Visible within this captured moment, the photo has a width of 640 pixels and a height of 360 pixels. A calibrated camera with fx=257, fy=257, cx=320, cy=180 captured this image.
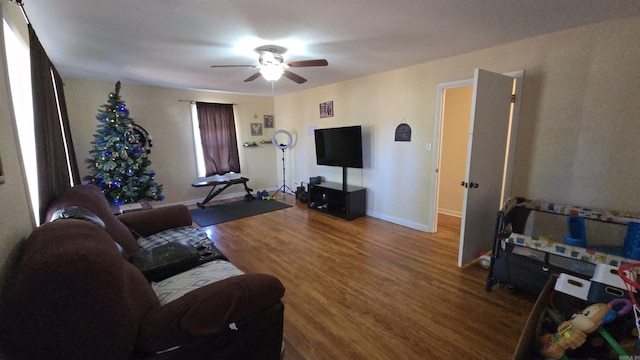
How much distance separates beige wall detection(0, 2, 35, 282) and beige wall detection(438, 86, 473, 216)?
14.5 ft

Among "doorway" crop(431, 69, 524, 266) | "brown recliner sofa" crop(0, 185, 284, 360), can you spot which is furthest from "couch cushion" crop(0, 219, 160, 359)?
"doorway" crop(431, 69, 524, 266)

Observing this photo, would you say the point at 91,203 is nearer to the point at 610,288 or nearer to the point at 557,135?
the point at 610,288

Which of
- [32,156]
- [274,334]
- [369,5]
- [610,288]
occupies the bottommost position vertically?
[274,334]

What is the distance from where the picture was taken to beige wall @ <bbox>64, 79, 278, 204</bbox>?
161 inches

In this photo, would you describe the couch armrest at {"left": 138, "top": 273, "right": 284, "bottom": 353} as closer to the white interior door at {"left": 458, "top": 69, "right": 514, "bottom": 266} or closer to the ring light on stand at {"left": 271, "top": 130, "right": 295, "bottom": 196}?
the white interior door at {"left": 458, "top": 69, "right": 514, "bottom": 266}

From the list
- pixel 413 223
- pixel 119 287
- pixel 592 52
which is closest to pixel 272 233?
pixel 413 223

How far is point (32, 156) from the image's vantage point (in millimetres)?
1977

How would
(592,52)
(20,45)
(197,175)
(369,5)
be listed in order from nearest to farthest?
(369,5)
(20,45)
(592,52)
(197,175)

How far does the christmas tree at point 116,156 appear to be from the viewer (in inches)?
150

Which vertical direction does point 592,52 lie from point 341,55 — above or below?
below

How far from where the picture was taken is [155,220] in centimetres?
241

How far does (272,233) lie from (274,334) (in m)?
2.33

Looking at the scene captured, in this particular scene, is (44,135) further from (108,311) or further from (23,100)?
(108,311)

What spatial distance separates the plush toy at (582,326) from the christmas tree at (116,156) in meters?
4.86
